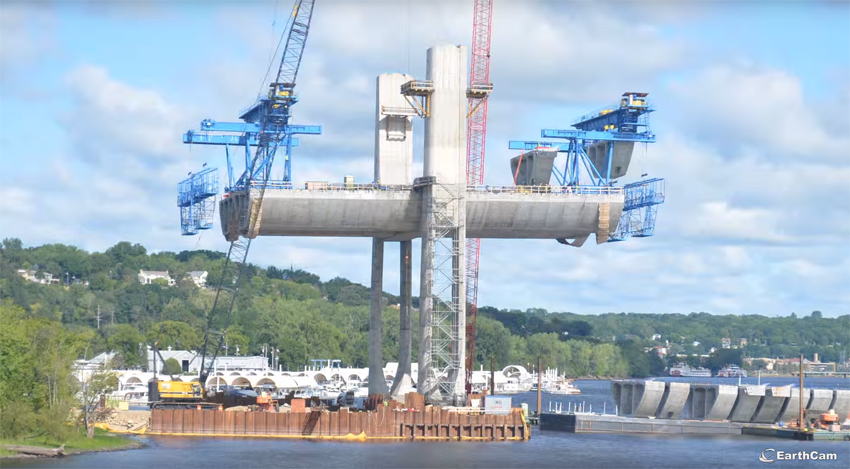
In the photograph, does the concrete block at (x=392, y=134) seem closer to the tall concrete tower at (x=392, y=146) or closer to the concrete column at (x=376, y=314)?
the tall concrete tower at (x=392, y=146)

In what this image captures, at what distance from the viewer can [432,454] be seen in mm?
104688

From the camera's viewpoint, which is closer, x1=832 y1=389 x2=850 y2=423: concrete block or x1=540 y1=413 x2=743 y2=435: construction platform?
x1=540 y1=413 x2=743 y2=435: construction platform

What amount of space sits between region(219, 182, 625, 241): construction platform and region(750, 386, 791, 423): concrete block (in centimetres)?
2353

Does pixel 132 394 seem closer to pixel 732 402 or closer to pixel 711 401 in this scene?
pixel 711 401

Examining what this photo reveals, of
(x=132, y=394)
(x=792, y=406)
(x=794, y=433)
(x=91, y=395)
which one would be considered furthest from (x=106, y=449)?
(x=132, y=394)

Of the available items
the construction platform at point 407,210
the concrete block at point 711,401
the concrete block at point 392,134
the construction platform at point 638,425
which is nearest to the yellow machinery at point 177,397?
the construction platform at point 407,210

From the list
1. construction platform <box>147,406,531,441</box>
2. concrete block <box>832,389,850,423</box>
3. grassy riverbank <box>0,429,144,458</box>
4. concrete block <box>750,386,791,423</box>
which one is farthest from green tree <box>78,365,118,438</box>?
Result: concrete block <box>832,389,850,423</box>

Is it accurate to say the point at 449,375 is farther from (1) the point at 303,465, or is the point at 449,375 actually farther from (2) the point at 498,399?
(1) the point at 303,465

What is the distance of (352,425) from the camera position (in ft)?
379

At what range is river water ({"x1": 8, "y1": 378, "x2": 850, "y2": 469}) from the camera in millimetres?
97875

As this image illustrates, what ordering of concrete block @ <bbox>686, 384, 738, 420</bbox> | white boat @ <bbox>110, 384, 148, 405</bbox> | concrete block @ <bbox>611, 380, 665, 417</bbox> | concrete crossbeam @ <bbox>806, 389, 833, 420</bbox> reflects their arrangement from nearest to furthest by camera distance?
concrete crossbeam @ <bbox>806, 389, 833, 420</bbox> → concrete block @ <bbox>686, 384, 738, 420</bbox> → concrete block @ <bbox>611, 380, 665, 417</bbox> → white boat @ <bbox>110, 384, 148, 405</bbox>

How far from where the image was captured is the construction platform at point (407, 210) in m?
120

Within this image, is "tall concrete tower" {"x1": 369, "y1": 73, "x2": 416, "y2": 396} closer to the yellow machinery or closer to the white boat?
the yellow machinery

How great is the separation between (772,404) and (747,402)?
7.41 feet
